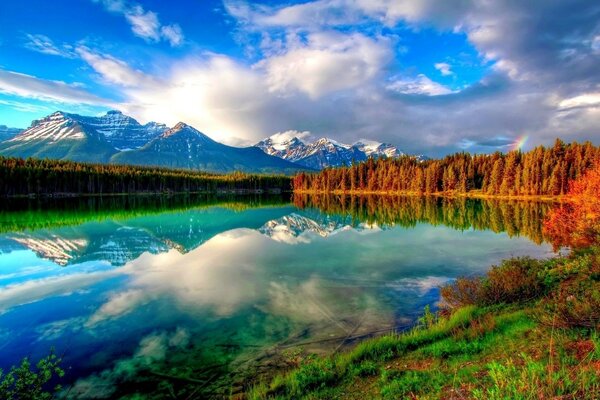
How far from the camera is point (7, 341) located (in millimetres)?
14258

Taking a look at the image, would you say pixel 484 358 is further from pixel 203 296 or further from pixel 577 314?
pixel 203 296

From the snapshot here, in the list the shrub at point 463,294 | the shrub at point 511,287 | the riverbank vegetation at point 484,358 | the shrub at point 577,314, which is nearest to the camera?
the riverbank vegetation at point 484,358

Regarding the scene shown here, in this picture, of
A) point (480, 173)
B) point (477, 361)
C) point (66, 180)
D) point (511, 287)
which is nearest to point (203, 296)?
point (477, 361)

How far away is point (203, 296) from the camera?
20375mm

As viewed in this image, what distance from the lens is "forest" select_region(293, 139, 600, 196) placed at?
10981cm

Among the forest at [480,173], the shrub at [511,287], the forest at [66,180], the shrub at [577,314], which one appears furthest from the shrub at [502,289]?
the forest at [66,180]

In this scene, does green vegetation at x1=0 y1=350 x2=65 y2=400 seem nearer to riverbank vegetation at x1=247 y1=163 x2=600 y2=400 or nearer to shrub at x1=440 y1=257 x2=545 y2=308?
riverbank vegetation at x1=247 y1=163 x2=600 y2=400

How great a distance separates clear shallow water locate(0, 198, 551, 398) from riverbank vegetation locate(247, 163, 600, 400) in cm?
247

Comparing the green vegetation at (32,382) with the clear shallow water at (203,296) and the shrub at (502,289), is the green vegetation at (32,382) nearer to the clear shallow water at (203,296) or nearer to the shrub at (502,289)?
the clear shallow water at (203,296)

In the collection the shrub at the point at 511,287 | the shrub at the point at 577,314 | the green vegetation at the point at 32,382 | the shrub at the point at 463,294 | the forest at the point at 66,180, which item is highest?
the forest at the point at 66,180

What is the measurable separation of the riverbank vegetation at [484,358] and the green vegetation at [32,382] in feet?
21.4

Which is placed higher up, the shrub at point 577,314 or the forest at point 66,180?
the forest at point 66,180

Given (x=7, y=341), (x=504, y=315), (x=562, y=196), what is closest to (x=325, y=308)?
(x=504, y=315)

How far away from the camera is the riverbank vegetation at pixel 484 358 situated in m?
6.28
